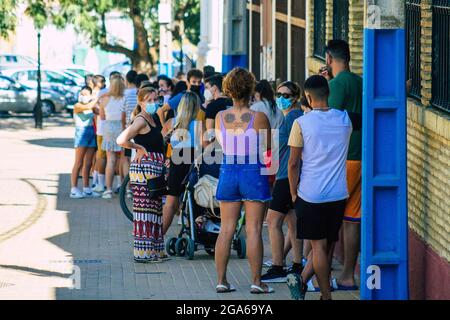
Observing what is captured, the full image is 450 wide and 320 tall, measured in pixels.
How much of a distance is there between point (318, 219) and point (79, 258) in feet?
13.9

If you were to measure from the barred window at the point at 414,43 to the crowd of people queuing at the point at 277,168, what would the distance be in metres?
0.61

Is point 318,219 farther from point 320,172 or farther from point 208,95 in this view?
point 208,95

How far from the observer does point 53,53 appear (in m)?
68.4

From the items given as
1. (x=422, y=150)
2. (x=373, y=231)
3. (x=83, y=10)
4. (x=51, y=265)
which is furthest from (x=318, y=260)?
(x=83, y=10)

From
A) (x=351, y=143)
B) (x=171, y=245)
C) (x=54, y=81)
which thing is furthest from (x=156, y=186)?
(x=54, y=81)

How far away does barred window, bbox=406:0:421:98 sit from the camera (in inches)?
435

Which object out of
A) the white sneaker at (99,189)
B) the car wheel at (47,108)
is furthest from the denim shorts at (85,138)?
the car wheel at (47,108)

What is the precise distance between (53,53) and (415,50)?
58333mm

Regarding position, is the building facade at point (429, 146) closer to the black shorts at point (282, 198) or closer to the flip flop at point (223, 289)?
the black shorts at point (282, 198)

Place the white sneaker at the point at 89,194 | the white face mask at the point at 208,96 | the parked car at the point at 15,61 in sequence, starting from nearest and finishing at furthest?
the white face mask at the point at 208,96
the white sneaker at the point at 89,194
the parked car at the point at 15,61

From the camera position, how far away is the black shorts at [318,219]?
9.78m

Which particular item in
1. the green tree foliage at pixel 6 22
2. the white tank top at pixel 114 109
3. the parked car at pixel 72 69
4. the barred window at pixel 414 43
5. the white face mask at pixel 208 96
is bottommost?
the white tank top at pixel 114 109
